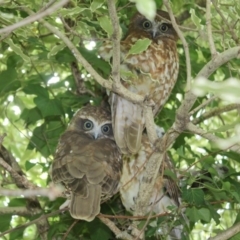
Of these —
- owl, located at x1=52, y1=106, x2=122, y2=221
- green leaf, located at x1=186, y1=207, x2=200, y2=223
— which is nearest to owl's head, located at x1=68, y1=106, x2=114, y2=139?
owl, located at x1=52, y1=106, x2=122, y2=221

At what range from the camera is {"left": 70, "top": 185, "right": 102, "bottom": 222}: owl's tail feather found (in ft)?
6.46

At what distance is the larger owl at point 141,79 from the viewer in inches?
99.0

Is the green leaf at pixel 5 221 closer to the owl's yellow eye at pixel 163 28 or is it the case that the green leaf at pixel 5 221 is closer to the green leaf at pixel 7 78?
the green leaf at pixel 7 78

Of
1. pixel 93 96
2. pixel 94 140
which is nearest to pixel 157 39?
pixel 93 96

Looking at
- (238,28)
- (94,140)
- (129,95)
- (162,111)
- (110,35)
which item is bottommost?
(162,111)

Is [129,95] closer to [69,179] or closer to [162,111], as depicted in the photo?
[69,179]

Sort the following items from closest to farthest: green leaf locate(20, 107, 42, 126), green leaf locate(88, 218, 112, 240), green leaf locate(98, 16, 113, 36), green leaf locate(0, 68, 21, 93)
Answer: green leaf locate(98, 16, 113, 36) < green leaf locate(88, 218, 112, 240) < green leaf locate(0, 68, 21, 93) < green leaf locate(20, 107, 42, 126)

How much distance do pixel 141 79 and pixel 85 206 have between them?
794 mm

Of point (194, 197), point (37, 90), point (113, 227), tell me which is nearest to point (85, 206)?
point (113, 227)

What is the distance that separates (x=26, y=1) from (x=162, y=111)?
3.67ft

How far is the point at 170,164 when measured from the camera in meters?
2.50

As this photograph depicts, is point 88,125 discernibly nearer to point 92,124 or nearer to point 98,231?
point 92,124

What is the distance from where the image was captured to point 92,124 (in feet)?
8.50

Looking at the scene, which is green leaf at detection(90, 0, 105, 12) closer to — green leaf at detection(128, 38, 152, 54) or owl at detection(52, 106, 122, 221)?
green leaf at detection(128, 38, 152, 54)
